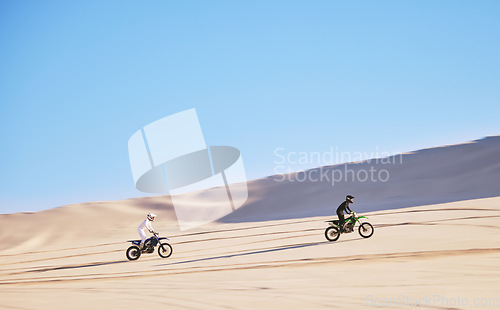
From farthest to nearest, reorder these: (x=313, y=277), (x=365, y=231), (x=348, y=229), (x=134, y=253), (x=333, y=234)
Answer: (x=134, y=253) → (x=365, y=231) → (x=333, y=234) → (x=348, y=229) → (x=313, y=277)

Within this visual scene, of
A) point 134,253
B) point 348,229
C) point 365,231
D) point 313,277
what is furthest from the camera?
point 134,253

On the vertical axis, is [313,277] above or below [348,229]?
below

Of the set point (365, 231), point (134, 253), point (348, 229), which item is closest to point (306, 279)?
point (348, 229)

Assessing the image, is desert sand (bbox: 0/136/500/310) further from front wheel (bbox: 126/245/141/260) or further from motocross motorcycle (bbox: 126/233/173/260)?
front wheel (bbox: 126/245/141/260)

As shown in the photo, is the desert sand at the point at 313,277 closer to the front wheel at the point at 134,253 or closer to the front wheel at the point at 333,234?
the front wheel at the point at 333,234

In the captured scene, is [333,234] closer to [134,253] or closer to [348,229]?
[348,229]

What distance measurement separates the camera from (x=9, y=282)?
539 inches

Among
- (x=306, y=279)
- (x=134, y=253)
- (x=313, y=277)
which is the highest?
(x=134, y=253)

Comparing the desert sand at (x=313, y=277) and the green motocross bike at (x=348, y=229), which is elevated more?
the green motocross bike at (x=348, y=229)

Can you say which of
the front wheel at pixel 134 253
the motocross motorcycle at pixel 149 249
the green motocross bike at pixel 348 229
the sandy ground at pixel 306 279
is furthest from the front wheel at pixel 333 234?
the front wheel at pixel 134 253

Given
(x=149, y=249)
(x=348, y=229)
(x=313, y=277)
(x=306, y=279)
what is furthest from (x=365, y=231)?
(x=149, y=249)

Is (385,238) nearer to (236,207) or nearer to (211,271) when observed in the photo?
(211,271)

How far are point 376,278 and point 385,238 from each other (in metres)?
6.93

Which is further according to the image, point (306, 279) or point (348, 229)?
point (348, 229)
